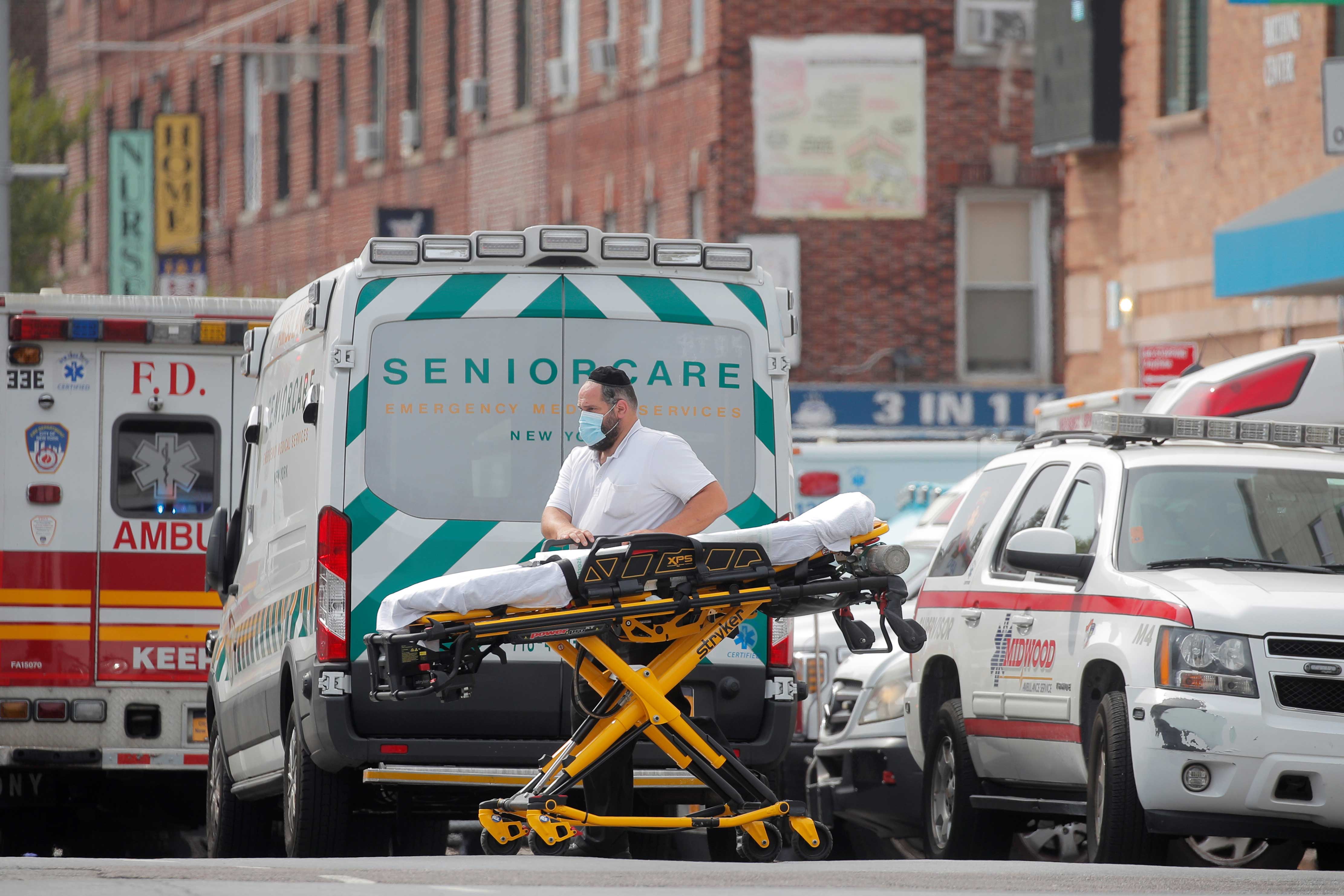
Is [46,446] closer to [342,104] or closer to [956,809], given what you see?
[956,809]

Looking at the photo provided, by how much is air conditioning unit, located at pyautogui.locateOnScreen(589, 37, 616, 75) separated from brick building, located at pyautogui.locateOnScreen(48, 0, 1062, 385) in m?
0.03

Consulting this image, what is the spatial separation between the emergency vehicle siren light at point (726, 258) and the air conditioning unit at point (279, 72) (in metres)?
34.4

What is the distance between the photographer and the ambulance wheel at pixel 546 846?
8836 millimetres

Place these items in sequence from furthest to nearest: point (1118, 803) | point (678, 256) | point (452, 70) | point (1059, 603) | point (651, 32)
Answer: point (452, 70) < point (651, 32) < point (1059, 603) < point (678, 256) < point (1118, 803)

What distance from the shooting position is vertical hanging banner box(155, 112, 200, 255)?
38.4m

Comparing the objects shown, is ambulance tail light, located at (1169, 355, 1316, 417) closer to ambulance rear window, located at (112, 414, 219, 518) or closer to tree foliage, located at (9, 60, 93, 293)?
ambulance rear window, located at (112, 414, 219, 518)

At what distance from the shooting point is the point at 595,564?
8.75 meters

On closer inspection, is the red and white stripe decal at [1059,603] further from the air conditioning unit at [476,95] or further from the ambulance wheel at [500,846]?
the air conditioning unit at [476,95]

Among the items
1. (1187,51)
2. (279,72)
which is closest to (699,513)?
(1187,51)

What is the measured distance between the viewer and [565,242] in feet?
32.4

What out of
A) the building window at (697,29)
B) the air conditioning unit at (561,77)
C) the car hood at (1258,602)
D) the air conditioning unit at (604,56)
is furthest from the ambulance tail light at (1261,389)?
the air conditioning unit at (561,77)

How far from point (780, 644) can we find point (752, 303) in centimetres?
134

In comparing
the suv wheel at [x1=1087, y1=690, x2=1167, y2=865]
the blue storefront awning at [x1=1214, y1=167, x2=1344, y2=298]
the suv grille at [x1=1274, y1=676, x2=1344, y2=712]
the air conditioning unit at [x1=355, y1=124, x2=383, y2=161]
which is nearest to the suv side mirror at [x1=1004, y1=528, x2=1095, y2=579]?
the suv wheel at [x1=1087, y1=690, x2=1167, y2=865]

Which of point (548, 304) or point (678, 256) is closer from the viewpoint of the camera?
point (548, 304)
